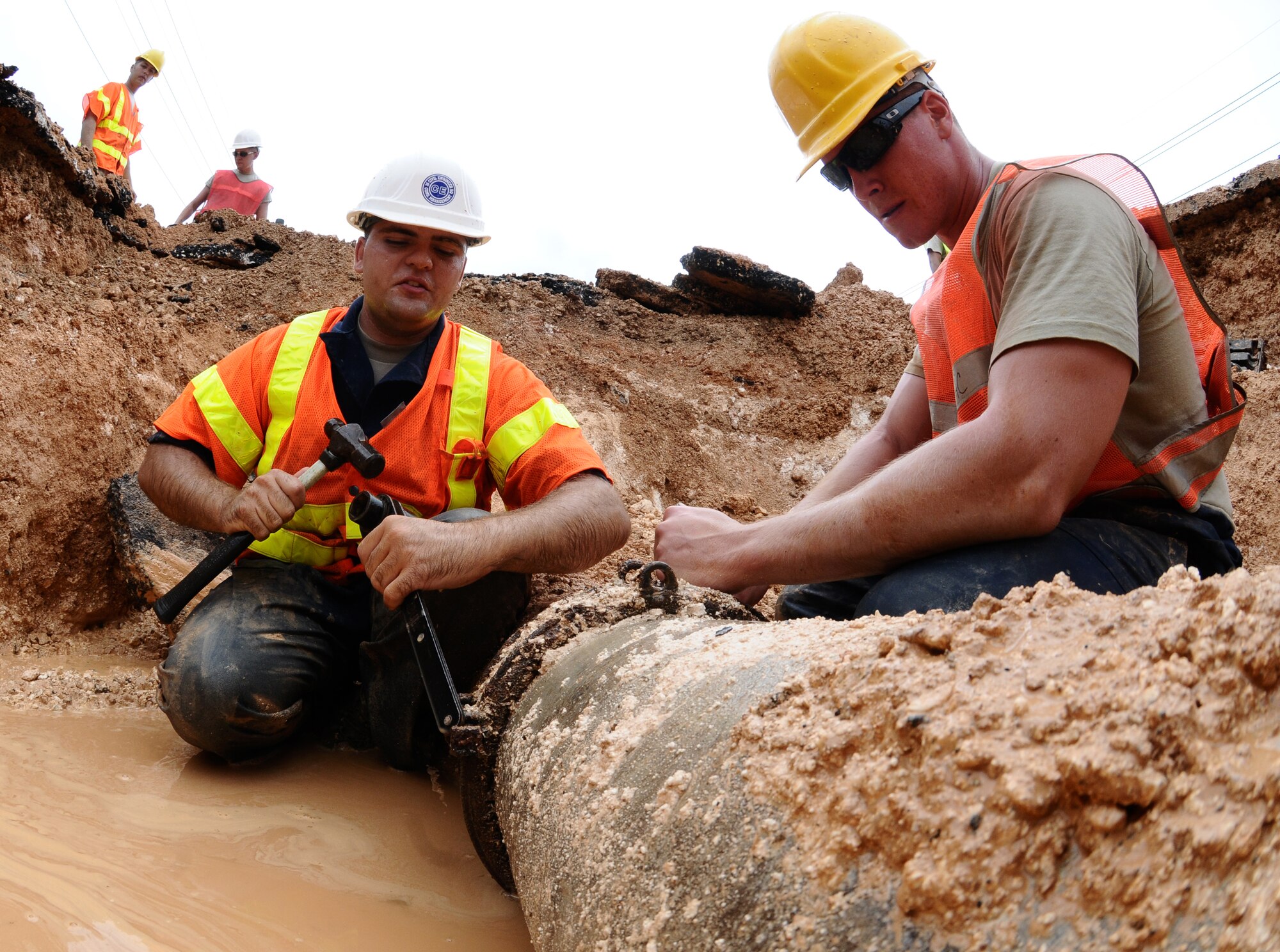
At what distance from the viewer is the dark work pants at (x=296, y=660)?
240 cm

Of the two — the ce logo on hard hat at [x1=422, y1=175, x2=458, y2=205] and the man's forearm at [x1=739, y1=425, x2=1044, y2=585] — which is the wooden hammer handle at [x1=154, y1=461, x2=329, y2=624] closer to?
the ce logo on hard hat at [x1=422, y1=175, x2=458, y2=205]

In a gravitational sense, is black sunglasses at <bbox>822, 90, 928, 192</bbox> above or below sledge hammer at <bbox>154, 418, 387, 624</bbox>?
above

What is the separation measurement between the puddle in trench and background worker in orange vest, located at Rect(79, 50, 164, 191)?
20.5 ft

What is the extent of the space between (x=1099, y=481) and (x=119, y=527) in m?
3.36

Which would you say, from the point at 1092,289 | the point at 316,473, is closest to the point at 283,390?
the point at 316,473

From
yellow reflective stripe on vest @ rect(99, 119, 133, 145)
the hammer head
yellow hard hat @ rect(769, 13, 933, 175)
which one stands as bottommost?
the hammer head

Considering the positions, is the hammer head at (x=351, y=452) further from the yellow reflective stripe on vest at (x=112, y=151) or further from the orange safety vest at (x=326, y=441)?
the yellow reflective stripe on vest at (x=112, y=151)

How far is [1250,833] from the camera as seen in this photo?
0.72 m

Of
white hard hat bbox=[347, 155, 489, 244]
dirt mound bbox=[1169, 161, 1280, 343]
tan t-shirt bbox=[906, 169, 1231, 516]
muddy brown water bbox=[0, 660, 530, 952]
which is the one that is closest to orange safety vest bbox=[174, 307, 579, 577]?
white hard hat bbox=[347, 155, 489, 244]

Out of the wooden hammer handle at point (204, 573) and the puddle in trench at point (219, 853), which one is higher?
the wooden hammer handle at point (204, 573)

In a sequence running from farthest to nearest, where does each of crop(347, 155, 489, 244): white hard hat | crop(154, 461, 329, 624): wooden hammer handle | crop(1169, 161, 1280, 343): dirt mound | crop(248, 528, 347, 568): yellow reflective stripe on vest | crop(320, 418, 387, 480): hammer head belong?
crop(1169, 161, 1280, 343): dirt mound < crop(347, 155, 489, 244): white hard hat < crop(248, 528, 347, 568): yellow reflective stripe on vest < crop(154, 461, 329, 624): wooden hammer handle < crop(320, 418, 387, 480): hammer head

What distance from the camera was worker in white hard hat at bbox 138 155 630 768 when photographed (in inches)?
94.7

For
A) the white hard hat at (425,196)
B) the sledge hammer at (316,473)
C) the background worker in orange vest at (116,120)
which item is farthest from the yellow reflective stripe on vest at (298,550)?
the background worker in orange vest at (116,120)

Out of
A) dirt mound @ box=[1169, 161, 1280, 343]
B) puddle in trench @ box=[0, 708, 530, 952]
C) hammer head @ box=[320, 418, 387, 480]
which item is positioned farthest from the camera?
dirt mound @ box=[1169, 161, 1280, 343]
